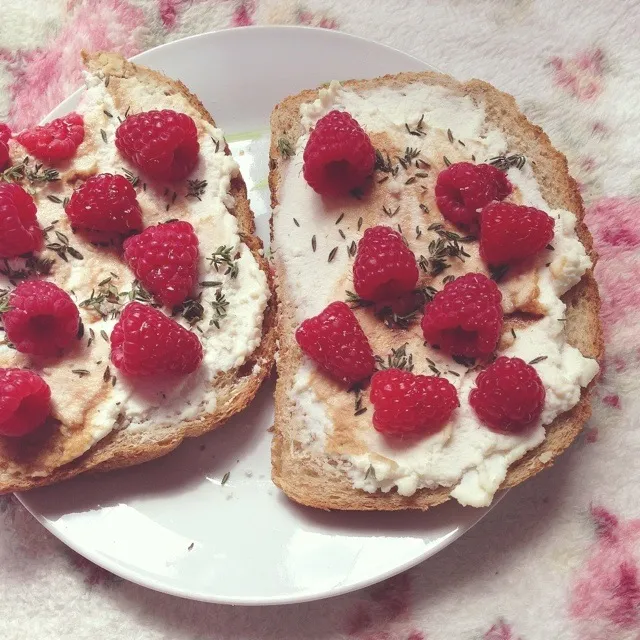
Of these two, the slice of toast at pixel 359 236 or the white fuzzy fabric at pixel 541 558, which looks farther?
the white fuzzy fabric at pixel 541 558

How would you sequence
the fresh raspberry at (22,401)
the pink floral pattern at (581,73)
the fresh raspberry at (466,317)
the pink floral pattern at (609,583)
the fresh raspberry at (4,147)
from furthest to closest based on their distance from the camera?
the pink floral pattern at (581,73)
the pink floral pattern at (609,583)
the fresh raspberry at (4,147)
the fresh raspberry at (466,317)
the fresh raspberry at (22,401)

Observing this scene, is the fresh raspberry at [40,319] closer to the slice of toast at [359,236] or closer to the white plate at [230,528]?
the white plate at [230,528]

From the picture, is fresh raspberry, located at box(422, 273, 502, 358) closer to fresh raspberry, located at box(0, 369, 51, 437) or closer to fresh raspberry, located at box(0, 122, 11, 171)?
fresh raspberry, located at box(0, 369, 51, 437)

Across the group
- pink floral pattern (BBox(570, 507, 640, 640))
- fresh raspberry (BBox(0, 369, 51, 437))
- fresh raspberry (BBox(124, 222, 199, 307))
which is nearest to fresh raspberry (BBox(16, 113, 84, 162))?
fresh raspberry (BBox(124, 222, 199, 307))

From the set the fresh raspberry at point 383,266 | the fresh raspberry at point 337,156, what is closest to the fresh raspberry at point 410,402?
the fresh raspberry at point 383,266

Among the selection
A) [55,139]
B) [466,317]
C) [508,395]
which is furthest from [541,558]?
[55,139]

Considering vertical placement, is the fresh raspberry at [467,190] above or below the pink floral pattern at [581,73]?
below

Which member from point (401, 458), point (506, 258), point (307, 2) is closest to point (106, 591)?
point (401, 458)
